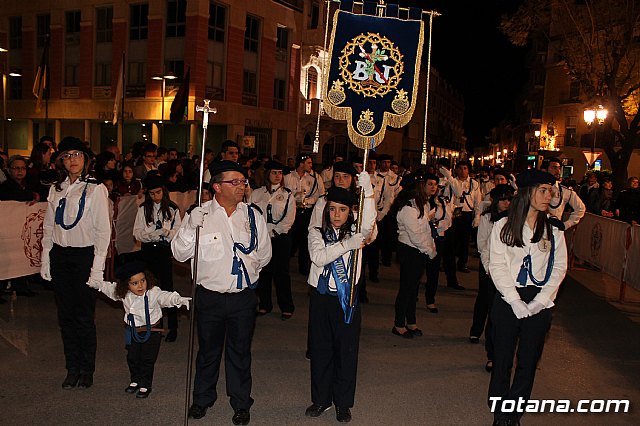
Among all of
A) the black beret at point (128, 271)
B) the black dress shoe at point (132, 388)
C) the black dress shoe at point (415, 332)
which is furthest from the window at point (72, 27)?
the black dress shoe at point (132, 388)

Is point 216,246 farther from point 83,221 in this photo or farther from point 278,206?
point 278,206

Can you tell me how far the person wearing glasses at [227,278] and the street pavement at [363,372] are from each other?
13.7 inches

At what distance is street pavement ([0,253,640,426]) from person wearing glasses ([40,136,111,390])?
0.36 meters

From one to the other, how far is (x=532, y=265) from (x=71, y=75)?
33.8 m

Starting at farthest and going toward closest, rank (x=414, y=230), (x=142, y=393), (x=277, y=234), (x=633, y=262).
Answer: (x=633, y=262) → (x=277, y=234) → (x=414, y=230) → (x=142, y=393)

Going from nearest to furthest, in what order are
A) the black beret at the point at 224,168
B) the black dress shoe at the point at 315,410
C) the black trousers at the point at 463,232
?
the black beret at the point at 224,168
the black dress shoe at the point at 315,410
the black trousers at the point at 463,232

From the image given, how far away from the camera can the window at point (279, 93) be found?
34.6 metres

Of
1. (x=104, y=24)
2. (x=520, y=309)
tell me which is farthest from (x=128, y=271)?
(x=104, y=24)

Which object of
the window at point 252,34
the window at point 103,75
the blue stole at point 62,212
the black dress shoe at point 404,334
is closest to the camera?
the blue stole at point 62,212

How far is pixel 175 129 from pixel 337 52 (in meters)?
25.9

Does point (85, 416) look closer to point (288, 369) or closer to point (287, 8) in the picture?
point (288, 369)

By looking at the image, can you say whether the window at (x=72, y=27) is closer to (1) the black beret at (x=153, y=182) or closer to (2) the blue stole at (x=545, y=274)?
(1) the black beret at (x=153, y=182)

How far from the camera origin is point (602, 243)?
12.0 metres

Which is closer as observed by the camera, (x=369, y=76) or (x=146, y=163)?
(x=369, y=76)
